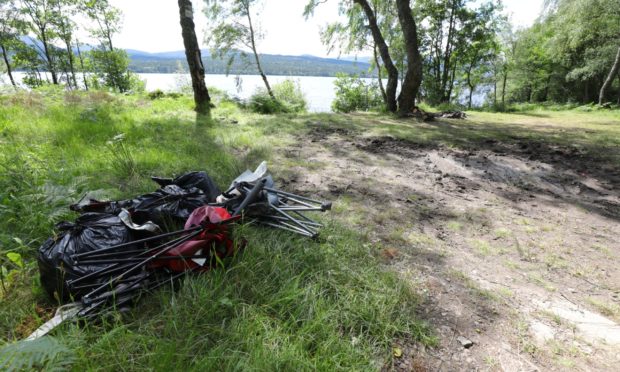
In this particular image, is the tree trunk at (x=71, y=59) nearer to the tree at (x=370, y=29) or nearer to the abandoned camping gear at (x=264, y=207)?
the tree at (x=370, y=29)

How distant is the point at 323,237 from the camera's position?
243 cm

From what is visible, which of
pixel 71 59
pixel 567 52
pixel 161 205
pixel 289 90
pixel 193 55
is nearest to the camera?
pixel 161 205

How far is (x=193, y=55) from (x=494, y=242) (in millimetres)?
7765

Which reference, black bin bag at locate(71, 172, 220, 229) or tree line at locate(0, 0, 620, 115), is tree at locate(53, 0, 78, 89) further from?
black bin bag at locate(71, 172, 220, 229)

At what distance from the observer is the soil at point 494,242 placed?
5.16 feet

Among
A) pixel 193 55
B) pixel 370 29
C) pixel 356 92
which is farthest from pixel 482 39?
pixel 193 55

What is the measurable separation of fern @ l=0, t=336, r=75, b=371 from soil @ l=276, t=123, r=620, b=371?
4.70 ft

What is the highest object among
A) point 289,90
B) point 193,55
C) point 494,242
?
point 193,55

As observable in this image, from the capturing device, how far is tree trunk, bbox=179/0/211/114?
698cm

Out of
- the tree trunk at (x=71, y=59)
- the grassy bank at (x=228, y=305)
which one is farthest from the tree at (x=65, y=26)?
the grassy bank at (x=228, y=305)

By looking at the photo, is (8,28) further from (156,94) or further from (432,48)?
(432,48)

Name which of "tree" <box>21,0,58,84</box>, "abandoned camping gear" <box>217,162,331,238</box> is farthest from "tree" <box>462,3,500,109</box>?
"tree" <box>21,0,58,84</box>


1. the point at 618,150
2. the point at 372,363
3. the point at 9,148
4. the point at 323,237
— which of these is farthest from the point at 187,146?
the point at 618,150

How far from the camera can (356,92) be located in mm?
24938
